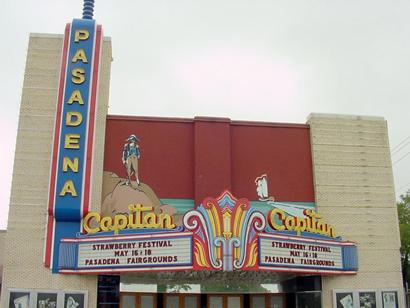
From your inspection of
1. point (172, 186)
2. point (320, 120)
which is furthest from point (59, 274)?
point (320, 120)

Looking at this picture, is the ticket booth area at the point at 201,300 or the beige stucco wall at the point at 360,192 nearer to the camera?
the ticket booth area at the point at 201,300

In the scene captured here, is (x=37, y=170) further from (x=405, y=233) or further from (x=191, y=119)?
(x=405, y=233)

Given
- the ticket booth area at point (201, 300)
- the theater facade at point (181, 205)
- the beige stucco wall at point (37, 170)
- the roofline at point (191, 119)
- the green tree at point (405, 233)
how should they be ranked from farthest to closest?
the green tree at point (405, 233), the roofline at point (191, 119), the ticket booth area at point (201, 300), the beige stucco wall at point (37, 170), the theater facade at point (181, 205)

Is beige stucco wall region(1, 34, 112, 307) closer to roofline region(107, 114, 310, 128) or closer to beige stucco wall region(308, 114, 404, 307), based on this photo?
roofline region(107, 114, 310, 128)

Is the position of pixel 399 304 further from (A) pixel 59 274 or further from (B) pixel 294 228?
(A) pixel 59 274

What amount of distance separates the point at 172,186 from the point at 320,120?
263 inches

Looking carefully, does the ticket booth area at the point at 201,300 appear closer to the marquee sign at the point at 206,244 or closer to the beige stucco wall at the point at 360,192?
the beige stucco wall at the point at 360,192

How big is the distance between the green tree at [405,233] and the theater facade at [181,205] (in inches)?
848

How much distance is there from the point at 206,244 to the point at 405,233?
2973 cm

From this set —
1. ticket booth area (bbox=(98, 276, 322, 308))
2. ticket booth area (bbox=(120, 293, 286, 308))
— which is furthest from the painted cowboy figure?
ticket booth area (bbox=(120, 293, 286, 308))

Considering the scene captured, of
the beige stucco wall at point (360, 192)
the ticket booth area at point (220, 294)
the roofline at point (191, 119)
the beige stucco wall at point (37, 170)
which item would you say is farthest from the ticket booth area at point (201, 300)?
the roofline at point (191, 119)

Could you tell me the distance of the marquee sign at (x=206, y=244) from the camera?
17.2 m

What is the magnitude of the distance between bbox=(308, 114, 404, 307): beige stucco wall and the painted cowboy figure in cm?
702

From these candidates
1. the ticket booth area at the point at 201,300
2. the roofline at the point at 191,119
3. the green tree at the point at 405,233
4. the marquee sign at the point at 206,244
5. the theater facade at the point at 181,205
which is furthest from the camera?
the green tree at the point at 405,233
